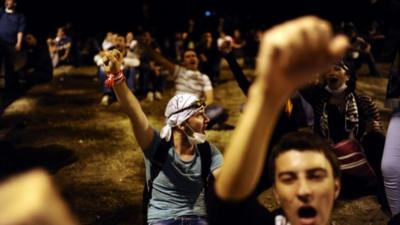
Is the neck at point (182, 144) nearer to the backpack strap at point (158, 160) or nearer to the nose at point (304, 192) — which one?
the backpack strap at point (158, 160)

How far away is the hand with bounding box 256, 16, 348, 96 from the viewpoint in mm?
1350

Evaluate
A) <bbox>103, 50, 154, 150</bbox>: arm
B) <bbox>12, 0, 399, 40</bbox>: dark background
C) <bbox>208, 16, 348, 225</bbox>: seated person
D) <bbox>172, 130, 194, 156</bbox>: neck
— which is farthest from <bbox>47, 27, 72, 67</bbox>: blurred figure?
<bbox>208, 16, 348, 225</bbox>: seated person

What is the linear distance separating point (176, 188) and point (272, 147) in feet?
2.51

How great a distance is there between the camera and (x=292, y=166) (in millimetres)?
2332

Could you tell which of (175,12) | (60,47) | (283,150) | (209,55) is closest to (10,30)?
(209,55)

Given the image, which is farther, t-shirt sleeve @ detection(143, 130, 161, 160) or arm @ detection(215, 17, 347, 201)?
t-shirt sleeve @ detection(143, 130, 161, 160)

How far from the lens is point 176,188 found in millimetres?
3947

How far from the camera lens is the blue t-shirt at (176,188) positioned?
3914 mm

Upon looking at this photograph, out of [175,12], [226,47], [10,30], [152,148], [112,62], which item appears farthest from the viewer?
[175,12]

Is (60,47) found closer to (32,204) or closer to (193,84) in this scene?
(193,84)

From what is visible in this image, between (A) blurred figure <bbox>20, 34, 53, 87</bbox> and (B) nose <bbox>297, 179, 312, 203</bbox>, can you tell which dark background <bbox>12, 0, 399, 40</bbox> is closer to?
(A) blurred figure <bbox>20, 34, 53, 87</bbox>

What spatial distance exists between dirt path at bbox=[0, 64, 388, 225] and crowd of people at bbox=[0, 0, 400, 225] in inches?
47.0

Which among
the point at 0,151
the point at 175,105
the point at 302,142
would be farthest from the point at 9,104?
the point at 302,142

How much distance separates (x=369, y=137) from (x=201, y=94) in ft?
13.3
